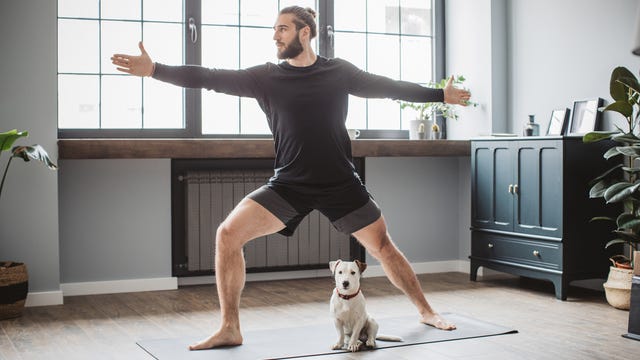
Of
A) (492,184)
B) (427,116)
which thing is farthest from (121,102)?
(492,184)

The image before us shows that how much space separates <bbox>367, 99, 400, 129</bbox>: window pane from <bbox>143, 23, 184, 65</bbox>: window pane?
146cm

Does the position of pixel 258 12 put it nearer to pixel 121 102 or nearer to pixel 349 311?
pixel 121 102

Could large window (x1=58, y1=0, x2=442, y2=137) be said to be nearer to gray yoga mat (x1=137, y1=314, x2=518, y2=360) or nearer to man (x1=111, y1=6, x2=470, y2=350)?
man (x1=111, y1=6, x2=470, y2=350)

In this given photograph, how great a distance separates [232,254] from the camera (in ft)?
11.2

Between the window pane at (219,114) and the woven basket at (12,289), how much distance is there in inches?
62.2

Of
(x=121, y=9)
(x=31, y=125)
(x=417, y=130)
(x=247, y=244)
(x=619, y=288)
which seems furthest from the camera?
(x=417, y=130)

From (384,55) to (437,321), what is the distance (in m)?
2.61

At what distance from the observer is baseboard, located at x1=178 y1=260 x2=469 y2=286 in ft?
17.6

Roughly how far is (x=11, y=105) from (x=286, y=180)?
1.99 metres

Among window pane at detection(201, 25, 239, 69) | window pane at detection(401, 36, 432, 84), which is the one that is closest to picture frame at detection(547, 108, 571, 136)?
window pane at detection(401, 36, 432, 84)

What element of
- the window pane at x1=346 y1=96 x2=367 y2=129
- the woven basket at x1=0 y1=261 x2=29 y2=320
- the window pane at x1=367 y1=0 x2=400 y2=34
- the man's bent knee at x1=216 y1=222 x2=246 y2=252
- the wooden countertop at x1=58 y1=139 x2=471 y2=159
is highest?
the window pane at x1=367 y1=0 x2=400 y2=34

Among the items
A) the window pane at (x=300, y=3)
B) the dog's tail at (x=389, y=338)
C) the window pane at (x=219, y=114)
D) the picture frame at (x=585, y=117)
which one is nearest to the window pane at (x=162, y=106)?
the window pane at (x=219, y=114)

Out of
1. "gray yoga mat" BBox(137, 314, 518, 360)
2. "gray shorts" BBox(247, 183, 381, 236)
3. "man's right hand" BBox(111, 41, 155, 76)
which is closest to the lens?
"man's right hand" BBox(111, 41, 155, 76)

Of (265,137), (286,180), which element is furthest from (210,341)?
(265,137)
